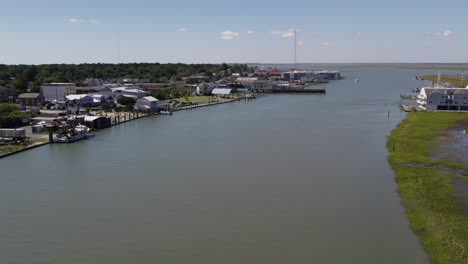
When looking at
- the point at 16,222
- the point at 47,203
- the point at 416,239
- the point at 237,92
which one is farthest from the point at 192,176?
the point at 237,92

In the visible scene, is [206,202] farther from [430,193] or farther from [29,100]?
[29,100]

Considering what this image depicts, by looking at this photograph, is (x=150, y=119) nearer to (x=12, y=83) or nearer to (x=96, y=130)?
(x=96, y=130)

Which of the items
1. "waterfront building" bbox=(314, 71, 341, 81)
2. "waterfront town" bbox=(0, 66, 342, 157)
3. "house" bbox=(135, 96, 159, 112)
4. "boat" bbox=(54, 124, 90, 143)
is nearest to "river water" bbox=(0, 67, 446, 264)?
"boat" bbox=(54, 124, 90, 143)

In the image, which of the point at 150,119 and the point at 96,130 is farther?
the point at 150,119

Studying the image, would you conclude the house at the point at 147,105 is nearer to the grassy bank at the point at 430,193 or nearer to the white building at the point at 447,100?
the grassy bank at the point at 430,193

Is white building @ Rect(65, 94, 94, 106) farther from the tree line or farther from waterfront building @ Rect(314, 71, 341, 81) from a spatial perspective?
waterfront building @ Rect(314, 71, 341, 81)

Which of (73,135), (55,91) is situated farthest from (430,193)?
(55,91)
